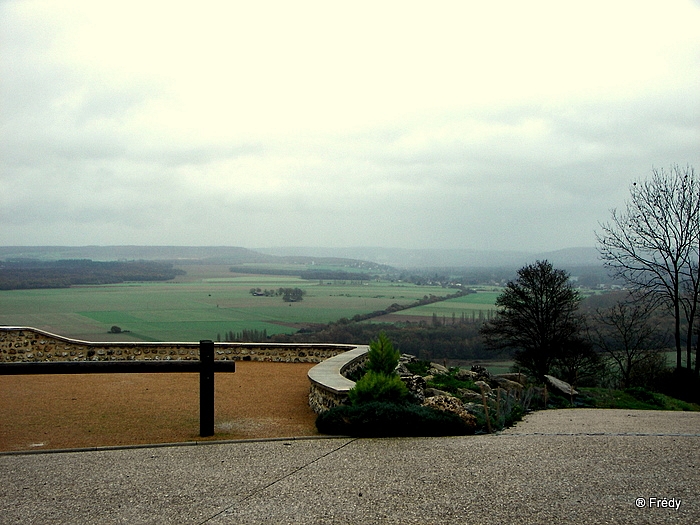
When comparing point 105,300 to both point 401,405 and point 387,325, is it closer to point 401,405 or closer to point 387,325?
point 387,325

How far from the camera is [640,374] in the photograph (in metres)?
25.4

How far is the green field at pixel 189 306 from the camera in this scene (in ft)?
91.9

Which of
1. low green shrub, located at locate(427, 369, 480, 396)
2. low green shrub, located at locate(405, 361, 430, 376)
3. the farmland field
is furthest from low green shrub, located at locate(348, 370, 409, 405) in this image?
the farmland field

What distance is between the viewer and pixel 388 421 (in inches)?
300

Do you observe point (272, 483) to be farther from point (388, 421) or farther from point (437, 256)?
point (437, 256)

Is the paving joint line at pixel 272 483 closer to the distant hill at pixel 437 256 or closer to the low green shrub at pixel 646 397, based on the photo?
the low green shrub at pixel 646 397

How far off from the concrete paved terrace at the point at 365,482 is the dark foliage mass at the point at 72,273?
29460 millimetres

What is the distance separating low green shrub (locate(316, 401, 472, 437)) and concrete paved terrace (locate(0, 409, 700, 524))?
268 mm

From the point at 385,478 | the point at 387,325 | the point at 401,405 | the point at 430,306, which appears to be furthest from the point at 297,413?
the point at 430,306

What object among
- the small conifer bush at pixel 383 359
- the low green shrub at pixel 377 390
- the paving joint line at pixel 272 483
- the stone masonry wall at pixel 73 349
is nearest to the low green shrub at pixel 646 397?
the stone masonry wall at pixel 73 349

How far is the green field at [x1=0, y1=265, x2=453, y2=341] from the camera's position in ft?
91.9

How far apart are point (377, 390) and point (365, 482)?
3.10 metres

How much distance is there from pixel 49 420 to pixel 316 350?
8.44 metres

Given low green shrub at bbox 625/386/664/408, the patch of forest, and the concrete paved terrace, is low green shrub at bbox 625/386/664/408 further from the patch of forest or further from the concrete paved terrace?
the concrete paved terrace
